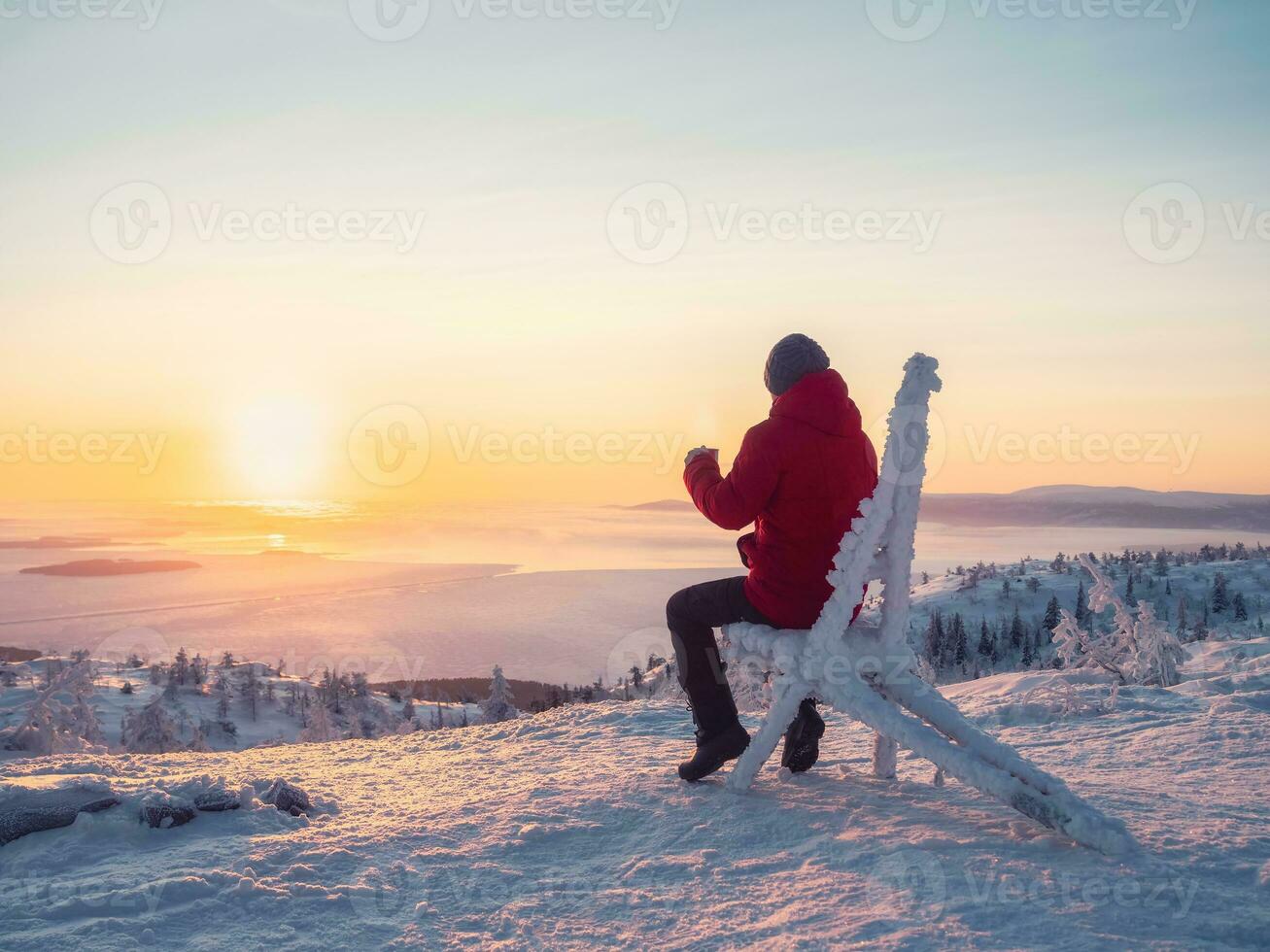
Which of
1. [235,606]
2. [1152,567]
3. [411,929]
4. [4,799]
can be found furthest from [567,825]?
[1152,567]

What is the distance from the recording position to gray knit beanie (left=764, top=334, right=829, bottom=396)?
17.5 ft

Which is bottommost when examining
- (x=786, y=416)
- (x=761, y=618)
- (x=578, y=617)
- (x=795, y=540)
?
(x=578, y=617)

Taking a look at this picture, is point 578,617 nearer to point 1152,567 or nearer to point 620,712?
point 620,712

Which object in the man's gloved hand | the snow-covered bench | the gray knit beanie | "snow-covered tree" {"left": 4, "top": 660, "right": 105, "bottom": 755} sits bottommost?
"snow-covered tree" {"left": 4, "top": 660, "right": 105, "bottom": 755}

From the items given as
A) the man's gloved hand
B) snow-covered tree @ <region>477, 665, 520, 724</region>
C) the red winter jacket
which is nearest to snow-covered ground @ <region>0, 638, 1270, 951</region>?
the red winter jacket

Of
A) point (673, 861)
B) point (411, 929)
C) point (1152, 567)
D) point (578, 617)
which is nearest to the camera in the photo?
point (411, 929)

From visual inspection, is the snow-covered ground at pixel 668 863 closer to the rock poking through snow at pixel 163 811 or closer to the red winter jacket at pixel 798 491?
the rock poking through snow at pixel 163 811

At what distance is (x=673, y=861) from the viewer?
4.25 metres

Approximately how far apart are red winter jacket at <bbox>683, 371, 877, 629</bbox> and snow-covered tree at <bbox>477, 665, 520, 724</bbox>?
2671cm

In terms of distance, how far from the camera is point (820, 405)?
201 inches

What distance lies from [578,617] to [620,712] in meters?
62.5

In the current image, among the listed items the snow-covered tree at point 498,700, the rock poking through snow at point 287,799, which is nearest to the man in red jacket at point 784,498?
the rock poking through snow at point 287,799

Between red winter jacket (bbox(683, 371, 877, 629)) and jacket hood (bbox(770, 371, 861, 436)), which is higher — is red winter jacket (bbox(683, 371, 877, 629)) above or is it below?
below

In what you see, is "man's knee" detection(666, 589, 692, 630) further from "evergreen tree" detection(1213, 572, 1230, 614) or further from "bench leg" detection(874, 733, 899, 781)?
"evergreen tree" detection(1213, 572, 1230, 614)
